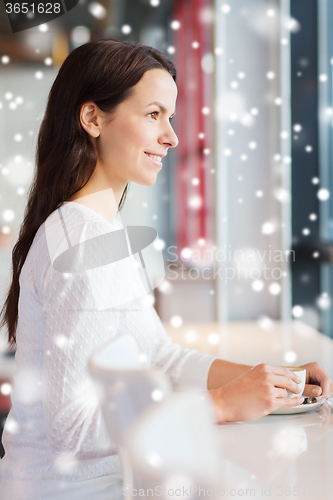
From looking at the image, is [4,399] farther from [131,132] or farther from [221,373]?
[131,132]

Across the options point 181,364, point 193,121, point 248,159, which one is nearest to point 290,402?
point 181,364

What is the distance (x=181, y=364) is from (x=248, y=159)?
66.2 inches

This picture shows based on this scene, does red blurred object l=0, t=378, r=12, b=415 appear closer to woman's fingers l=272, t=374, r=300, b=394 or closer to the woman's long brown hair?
the woman's long brown hair

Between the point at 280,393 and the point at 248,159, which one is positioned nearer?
the point at 280,393

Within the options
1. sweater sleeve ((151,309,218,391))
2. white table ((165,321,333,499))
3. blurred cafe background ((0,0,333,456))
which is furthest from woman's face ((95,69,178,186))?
blurred cafe background ((0,0,333,456))

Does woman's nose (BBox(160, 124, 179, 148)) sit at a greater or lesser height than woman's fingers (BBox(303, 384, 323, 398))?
greater

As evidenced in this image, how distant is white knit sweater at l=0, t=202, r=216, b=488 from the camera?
22.9 inches

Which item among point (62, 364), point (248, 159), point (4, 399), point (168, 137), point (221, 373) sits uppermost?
point (168, 137)

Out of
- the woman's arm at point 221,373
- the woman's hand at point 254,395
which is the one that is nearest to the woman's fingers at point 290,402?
the woman's hand at point 254,395

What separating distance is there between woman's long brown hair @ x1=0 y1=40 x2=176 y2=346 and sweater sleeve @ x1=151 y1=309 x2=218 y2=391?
13.8 inches

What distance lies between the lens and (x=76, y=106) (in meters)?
0.84

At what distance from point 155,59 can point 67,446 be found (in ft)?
2.22

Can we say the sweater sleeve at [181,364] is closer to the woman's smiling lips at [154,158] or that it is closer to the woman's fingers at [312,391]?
the woman's fingers at [312,391]

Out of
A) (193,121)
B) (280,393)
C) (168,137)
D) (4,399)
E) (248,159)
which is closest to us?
(280,393)
